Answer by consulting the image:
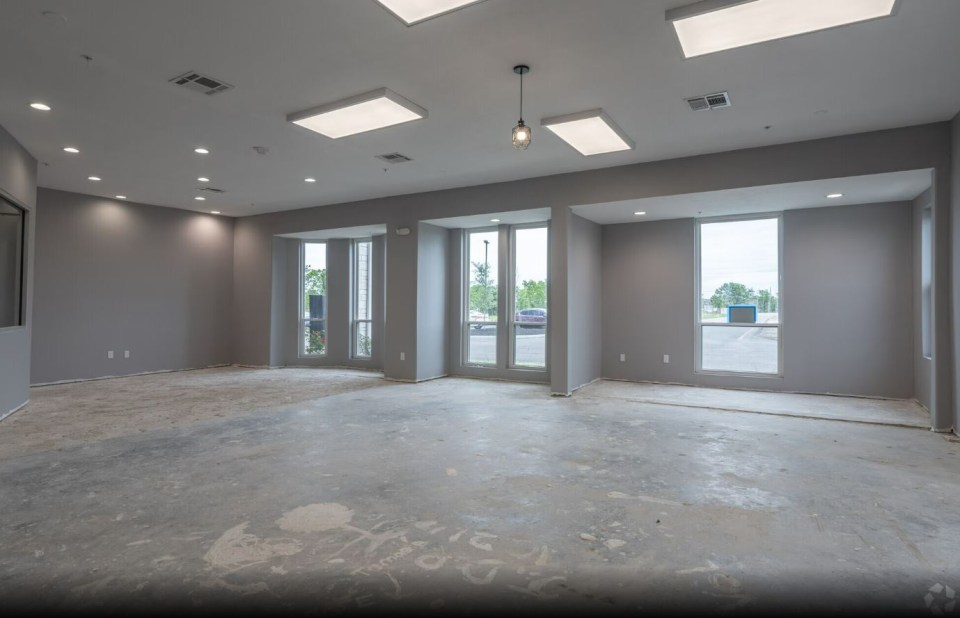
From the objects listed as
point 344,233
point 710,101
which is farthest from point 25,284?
point 710,101

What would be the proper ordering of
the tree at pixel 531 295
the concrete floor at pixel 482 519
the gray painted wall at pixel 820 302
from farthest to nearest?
the tree at pixel 531 295, the gray painted wall at pixel 820 302, the concrete floor at pixel 482 519

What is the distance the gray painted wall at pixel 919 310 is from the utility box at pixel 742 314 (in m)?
1.76

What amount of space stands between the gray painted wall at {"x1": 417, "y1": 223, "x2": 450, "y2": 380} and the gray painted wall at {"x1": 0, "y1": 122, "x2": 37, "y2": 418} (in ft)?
15.6

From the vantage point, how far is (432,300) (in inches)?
335

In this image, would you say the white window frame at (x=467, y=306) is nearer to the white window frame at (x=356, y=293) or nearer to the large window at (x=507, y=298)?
the large window at (x=507, y=298)

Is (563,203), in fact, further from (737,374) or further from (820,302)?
(820,302)

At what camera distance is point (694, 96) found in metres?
4.36

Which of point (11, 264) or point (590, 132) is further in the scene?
point (11, 264)

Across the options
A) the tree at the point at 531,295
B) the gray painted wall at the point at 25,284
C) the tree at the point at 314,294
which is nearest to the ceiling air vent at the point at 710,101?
the tree at the point at 531,295

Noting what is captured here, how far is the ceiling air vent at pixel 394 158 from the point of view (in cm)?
612

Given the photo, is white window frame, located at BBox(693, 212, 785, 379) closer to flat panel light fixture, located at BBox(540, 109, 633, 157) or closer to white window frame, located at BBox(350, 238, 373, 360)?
flat panel light fixture, located at BBox(540, 109, 633, 157)

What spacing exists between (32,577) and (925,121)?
7275 millimetres

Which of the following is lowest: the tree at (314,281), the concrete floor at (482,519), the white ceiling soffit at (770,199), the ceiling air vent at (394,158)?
the concrete floor at (482,519)

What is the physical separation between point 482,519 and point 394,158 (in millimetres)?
4630
